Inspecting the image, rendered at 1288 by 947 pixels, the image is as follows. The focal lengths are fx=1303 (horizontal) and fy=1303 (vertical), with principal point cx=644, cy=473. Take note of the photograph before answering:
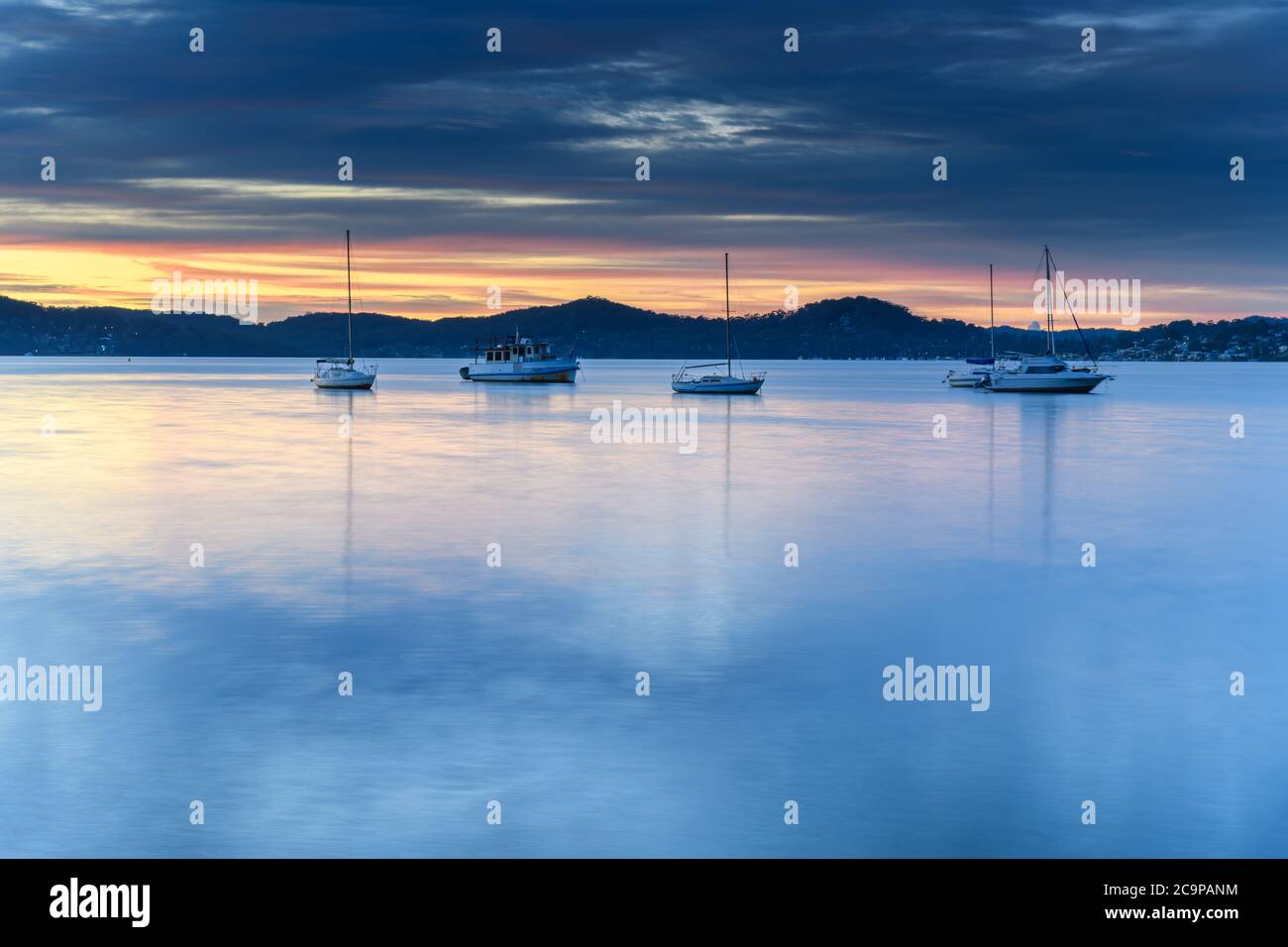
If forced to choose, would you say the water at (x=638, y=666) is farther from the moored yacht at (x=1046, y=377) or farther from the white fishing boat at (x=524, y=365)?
the white fishing boat at (x=524, y=365)

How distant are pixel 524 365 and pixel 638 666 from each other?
11779 centimetres

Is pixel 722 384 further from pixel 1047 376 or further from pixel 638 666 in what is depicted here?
pixel 638 666

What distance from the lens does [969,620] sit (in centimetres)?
1903

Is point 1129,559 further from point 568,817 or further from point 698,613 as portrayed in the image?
point 568,817

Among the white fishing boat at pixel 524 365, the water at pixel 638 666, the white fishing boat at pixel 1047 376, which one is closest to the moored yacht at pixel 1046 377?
the white fishing boat at pixel 1047 376

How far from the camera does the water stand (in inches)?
421

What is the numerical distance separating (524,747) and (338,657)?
4.60 meters

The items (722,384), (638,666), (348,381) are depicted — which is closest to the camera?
(638,666)

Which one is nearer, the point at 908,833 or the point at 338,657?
the point at 908,833

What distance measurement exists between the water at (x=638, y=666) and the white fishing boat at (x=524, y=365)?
304 feet

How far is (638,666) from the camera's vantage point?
52.0ft

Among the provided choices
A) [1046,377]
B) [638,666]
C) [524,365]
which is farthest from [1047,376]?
[638,666]

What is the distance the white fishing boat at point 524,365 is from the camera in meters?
132

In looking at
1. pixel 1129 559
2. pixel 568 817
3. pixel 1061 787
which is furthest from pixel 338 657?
pixel 1129 559
